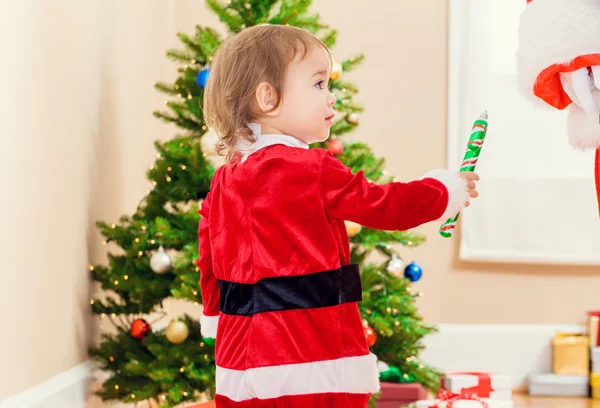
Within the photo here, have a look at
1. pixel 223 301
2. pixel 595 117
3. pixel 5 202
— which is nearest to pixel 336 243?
pixel 223 301

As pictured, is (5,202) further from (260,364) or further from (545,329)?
(545,329)

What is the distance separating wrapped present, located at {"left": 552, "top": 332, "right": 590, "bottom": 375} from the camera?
3621mm

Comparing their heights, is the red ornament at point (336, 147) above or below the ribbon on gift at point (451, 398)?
above

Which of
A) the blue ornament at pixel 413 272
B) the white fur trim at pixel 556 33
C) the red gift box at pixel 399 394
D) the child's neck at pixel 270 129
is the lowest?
the red gift box at pixel 399 394

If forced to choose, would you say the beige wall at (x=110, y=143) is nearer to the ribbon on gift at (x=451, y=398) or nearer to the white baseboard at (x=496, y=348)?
the white baseboard at (x=496, y=348)

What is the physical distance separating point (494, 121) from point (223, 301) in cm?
249

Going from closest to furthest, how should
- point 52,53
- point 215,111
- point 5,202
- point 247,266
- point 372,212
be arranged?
point 372,212
point 247,266
point 215,111
point 5,202
point 52,53

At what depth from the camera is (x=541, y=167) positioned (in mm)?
3789

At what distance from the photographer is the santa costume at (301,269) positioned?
1.45 meters

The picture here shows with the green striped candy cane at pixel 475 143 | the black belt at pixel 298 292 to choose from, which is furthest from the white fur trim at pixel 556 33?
the black belt at pixel 298 292

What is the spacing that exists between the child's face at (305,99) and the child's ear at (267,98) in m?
0.01

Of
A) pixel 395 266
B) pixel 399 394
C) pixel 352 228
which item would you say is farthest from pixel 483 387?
pixel 352 228

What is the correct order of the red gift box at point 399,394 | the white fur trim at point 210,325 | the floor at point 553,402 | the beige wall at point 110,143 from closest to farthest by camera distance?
the white fur trim at point 210,325, the beige wall at point 110,143, the red gift box at point 399,394, the floor at point 553,402

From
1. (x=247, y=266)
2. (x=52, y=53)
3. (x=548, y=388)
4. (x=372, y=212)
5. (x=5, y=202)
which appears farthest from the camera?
(x=548, y=388)
